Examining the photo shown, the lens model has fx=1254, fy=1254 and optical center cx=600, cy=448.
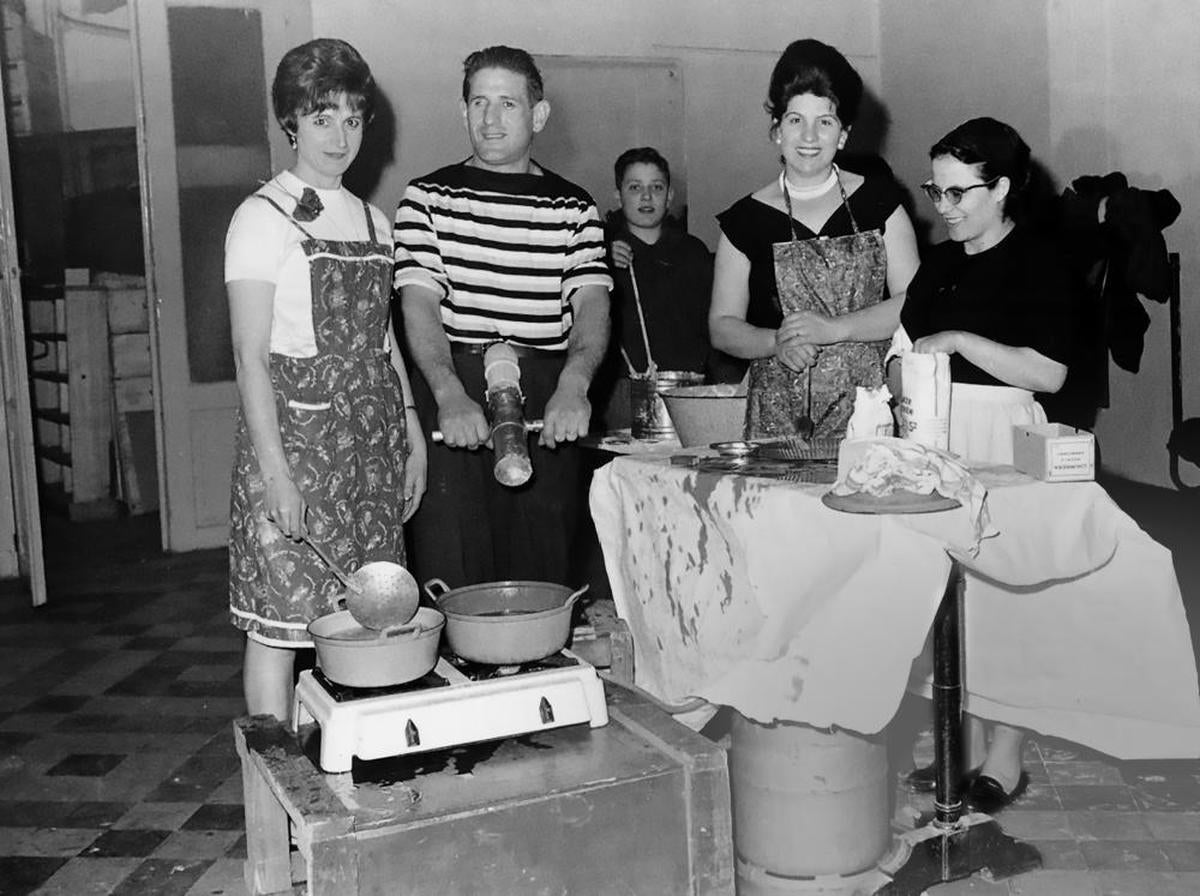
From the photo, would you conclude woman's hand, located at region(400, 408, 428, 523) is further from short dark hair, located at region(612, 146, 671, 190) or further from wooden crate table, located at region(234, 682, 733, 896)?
short dark hair, located at region(612, 146, 671, 190)

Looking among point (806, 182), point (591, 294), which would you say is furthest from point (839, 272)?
point (591, 294)

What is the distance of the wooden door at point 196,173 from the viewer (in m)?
5.84

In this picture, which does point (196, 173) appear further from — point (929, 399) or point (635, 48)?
point (929, 399)

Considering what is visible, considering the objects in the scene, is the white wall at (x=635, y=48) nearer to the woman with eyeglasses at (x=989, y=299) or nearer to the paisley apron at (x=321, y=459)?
the paisley apron at (x=321, y=459)

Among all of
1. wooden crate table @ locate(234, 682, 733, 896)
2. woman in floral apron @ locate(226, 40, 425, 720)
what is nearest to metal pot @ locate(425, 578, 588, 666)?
wooden crate table @ locate(234, 682, 733, 896)

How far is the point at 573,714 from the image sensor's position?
6.56 feet

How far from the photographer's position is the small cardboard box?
6.77ft

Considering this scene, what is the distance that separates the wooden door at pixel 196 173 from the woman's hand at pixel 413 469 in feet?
11.8

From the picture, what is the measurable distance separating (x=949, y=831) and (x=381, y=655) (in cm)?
117

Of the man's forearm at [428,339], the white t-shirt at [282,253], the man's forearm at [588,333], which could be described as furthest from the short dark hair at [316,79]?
the man's forearm at [588,333]

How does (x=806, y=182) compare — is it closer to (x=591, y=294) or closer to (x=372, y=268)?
(x=591, y=294)

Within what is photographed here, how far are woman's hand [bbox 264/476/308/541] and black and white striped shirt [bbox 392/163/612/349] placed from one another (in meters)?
0.51

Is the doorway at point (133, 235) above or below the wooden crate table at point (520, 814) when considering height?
above

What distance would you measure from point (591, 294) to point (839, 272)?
1.85ft
